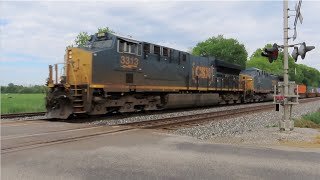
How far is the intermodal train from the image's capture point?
616 inches

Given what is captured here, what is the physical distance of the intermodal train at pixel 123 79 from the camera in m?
15.6

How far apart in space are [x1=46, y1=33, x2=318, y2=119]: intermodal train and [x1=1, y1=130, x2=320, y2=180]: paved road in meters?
6.85

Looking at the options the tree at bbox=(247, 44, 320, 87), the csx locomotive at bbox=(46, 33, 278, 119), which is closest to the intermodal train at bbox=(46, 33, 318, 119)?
the csx locomotive at bbox=(46, 33, 278, 119)

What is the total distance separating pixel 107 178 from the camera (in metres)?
6.00

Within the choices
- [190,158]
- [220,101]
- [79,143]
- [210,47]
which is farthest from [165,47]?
[210,47]

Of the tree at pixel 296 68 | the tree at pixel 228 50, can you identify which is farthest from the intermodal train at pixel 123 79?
the tree at pixel 296 68

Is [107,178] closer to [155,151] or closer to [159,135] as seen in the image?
[155,151]

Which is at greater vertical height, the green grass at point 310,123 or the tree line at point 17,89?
the tree line at point 17,89

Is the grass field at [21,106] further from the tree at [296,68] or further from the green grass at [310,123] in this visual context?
the tree at [296,68]

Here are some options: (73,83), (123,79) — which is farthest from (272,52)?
(73,83)

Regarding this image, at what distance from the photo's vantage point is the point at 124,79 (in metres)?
17.6

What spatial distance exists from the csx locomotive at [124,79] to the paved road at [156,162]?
6.83 meters

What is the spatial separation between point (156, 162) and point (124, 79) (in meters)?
10.8

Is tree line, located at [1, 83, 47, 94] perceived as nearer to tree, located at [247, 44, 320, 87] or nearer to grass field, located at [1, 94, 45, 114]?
grass field, located at [1, 94, 45, 114]
